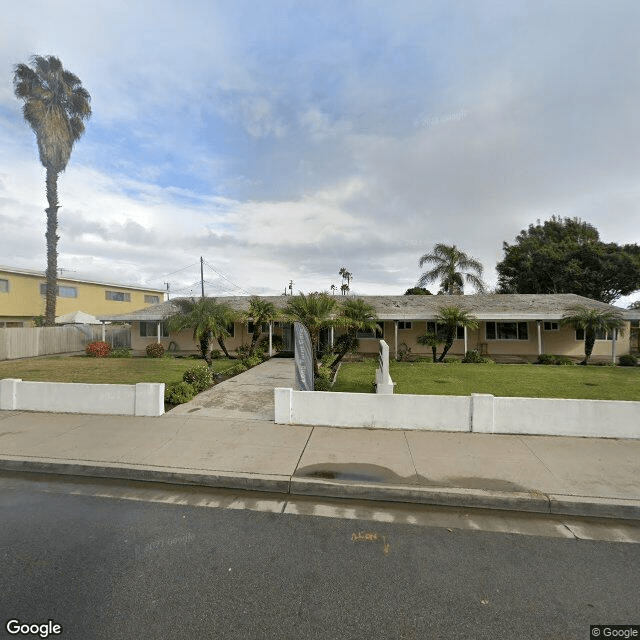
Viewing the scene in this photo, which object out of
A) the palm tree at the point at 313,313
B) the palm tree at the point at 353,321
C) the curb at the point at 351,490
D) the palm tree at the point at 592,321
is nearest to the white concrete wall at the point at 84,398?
the curb at the point at 351,490

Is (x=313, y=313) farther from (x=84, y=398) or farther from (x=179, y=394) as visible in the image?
(x=84, y=398)

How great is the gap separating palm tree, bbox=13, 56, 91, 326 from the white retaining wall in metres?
23.6

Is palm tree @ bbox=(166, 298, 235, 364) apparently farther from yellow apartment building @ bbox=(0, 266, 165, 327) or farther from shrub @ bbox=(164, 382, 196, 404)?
yellow apartment building @ bbox=(0, 266, 165, 327)

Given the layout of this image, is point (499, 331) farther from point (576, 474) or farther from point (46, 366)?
point (46, 366)

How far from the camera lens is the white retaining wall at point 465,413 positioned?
6234 millimetres

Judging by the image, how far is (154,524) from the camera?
3846 millimetres

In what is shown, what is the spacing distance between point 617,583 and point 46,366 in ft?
65.8

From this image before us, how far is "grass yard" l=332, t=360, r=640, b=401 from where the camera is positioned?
33.1 feet

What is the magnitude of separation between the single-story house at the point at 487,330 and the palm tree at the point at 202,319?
198 centimetres

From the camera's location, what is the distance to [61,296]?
2866 cm

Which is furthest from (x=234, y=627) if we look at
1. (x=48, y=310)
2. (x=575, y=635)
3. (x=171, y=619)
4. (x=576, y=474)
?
(x=48, y=310)

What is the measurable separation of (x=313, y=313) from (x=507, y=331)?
14.1 m

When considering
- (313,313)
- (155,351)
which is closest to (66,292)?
(155,351)

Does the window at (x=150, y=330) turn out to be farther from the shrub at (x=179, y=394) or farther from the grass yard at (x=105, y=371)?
the shrub at (x=179, y=394)
